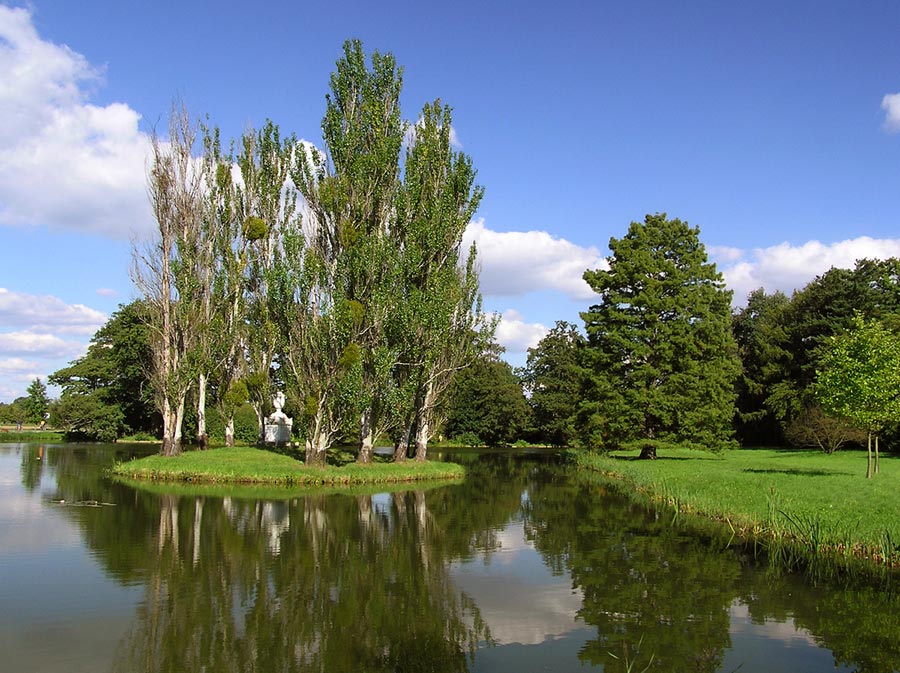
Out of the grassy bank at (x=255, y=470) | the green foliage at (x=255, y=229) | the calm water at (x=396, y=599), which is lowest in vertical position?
the calm water at (x=396, y=599)

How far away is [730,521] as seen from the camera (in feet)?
57.3

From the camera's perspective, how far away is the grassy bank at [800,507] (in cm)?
1360

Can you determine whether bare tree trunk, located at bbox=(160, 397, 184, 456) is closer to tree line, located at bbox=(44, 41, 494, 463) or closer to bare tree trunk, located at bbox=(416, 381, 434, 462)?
tree line, located at bbox=(44, 41, 494, 463)

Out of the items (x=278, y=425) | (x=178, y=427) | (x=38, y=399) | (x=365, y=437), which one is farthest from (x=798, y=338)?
(x=38, y=399)

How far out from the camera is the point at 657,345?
3606 cm

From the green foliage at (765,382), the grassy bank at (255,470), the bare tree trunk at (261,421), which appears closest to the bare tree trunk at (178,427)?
the grassy bank at (255,470)

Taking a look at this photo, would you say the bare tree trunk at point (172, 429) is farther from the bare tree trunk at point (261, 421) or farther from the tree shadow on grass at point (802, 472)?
the tree shadow on grass at point (802, 472)

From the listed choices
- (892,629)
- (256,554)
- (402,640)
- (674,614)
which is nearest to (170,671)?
(402,640)

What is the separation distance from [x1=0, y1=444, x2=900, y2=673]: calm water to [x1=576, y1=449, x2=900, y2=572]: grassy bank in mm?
1459

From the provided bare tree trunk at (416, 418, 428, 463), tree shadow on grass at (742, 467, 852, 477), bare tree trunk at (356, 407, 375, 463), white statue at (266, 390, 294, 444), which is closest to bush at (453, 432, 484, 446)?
white statue at (266, 390, 294, 444)

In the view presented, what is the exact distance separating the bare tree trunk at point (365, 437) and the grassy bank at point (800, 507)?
1119 cm

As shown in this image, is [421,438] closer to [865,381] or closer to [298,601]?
[865,381]

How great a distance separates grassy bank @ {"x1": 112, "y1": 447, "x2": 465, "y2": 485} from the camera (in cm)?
2578

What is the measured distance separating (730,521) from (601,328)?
21.5 m
